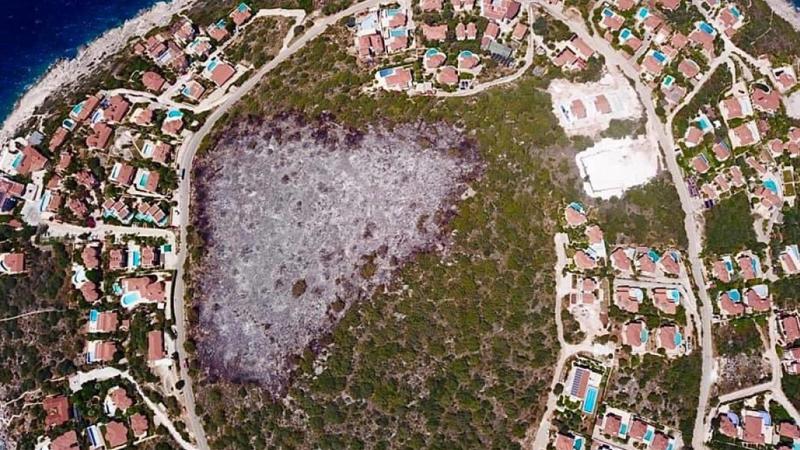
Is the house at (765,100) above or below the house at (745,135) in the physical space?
above

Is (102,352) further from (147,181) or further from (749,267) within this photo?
(749,267)

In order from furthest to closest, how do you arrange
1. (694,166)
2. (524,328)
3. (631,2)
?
1. (631,2)
2. (694,166)
3. (524,328)

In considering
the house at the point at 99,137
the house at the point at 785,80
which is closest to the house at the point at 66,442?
the house at the point at 99,137

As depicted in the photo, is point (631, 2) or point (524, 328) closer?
point (524, 328)

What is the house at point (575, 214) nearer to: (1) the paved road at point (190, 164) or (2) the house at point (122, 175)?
(1) the paved road at point (190, 164)

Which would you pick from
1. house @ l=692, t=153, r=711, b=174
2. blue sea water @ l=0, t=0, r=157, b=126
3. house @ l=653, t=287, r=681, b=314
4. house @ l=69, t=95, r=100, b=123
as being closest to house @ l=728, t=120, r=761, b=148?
house @ l=692, t=153, r=711, b=174

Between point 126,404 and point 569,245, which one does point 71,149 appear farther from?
point 569,245

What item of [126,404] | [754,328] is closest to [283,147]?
[126,404]
